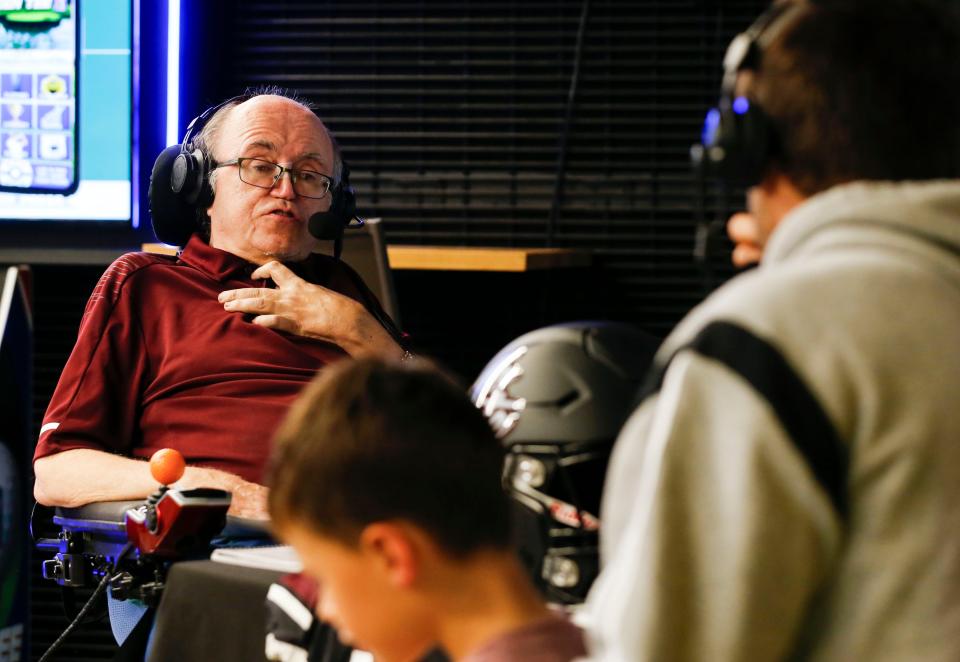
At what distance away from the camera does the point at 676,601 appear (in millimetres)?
774

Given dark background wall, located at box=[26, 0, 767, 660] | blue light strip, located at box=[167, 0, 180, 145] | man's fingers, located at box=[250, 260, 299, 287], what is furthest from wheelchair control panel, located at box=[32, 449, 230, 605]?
dark background wall, located at box=[26, 0, 767, 660]

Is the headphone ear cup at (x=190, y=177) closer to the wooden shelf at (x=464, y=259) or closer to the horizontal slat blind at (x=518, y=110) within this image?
the wooden shelf at (x=464, y=259)

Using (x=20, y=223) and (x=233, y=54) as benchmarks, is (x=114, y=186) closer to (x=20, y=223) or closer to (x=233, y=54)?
(x=20, y=223)

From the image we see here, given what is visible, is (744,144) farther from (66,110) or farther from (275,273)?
(66,110)

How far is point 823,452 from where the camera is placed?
0.75m

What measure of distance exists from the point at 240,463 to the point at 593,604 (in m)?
1.43

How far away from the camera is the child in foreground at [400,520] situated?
92cm

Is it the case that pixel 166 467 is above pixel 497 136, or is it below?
below

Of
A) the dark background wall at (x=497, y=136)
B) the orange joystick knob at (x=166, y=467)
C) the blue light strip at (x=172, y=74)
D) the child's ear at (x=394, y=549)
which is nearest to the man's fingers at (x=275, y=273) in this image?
the orange joystick knob at (x=166, y=467)

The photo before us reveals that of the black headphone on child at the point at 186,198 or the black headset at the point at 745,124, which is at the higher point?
the black headset at the point at 745,124

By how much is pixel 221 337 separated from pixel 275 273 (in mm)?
156

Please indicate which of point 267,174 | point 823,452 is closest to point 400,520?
point 823,452

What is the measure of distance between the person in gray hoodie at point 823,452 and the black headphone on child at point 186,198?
1663mm

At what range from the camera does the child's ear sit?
3.01ft
